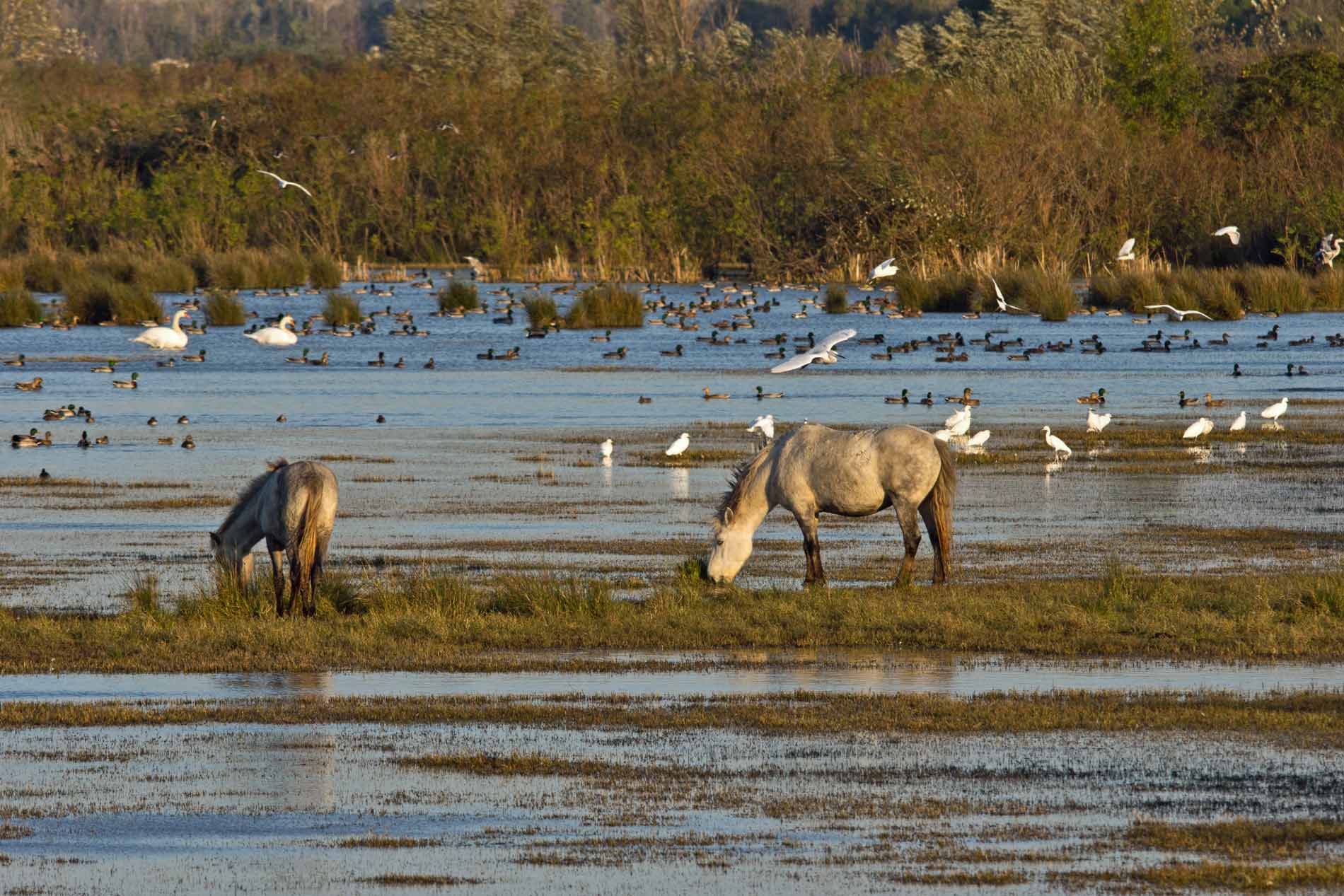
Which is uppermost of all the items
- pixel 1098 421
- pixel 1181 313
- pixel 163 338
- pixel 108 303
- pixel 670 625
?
pixel 670 625

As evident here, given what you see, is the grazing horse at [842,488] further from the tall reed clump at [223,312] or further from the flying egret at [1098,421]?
the tall reed clump at [223,312]

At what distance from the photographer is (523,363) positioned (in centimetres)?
4544

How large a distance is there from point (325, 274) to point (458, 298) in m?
10.6

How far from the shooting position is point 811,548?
57.3 ft

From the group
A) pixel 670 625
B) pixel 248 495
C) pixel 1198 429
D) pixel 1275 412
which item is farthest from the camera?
pixel 1275 412

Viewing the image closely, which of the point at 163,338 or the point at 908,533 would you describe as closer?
the point at 908,533

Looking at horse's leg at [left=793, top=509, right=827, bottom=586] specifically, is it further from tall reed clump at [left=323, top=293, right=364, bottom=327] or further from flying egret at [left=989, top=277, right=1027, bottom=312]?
tall reed clump at [left=323, top=293, right=364, bottom=327]

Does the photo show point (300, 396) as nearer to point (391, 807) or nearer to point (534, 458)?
point (534, 458)

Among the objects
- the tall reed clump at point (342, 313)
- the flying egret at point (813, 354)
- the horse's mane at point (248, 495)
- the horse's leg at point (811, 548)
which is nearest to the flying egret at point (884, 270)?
the flying egret at point (813, 354)

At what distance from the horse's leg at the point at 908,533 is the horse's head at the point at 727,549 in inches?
43.5

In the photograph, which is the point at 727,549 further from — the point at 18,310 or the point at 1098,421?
the point at 18,310

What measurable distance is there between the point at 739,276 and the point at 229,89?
22.1m

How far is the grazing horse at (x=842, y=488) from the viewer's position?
17250 mm

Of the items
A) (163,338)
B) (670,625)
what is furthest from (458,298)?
(670,625)
